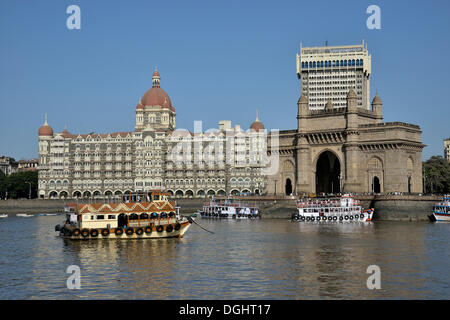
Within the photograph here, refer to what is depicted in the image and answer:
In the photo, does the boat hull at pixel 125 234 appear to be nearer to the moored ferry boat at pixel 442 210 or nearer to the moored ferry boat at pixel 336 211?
the moored ferry boat at pixel 336 211

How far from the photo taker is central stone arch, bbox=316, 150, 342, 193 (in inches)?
4882

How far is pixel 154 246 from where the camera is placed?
195ft

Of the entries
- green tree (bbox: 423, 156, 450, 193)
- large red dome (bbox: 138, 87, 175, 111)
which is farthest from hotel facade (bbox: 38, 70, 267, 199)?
green tree (bbox: 423, 156, 450, 193)

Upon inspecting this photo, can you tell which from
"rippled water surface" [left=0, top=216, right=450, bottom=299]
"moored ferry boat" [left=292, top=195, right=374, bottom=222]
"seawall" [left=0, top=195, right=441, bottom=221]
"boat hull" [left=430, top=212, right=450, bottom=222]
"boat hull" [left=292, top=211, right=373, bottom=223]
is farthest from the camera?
"moored ferry boat" [left=292, top=195, right=374, bottom=222]

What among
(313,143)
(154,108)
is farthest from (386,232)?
(154,108)

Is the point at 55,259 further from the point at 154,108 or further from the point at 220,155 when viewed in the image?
the point at 154,108

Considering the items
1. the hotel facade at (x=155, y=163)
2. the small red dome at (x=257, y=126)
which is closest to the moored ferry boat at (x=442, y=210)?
the hotel facade at (x=155, y=163)

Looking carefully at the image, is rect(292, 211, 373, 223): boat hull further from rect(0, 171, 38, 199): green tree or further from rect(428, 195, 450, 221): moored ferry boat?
rect(0, 171, 38, 199): green tree

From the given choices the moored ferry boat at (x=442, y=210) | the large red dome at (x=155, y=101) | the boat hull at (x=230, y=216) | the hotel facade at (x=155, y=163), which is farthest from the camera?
the large red dome at (x=155, y=101)

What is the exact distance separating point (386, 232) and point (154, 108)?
12948 cm

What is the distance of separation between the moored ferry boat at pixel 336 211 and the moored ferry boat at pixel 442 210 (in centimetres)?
934

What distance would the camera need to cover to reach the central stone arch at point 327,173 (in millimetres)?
124012

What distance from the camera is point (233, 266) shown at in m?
46.1

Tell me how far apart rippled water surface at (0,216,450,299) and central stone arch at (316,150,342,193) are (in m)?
53.0
